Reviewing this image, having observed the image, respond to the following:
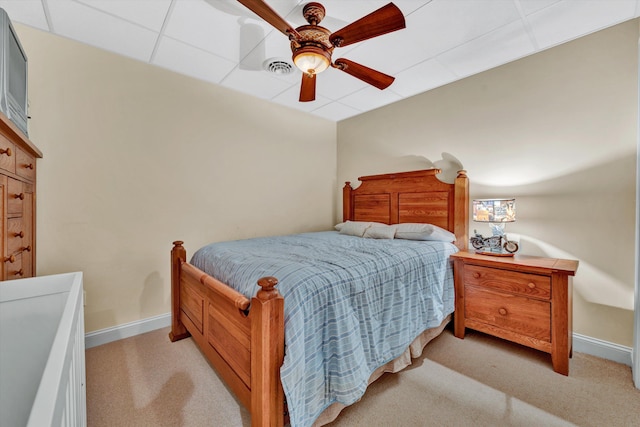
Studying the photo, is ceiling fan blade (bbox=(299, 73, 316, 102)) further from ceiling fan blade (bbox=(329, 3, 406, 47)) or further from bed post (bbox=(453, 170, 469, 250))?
bed post (bbox=(453, 170, 469, 250))

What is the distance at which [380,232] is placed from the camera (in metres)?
2.96

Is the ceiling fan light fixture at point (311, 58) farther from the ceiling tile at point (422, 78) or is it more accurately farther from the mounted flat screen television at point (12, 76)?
the mounted flat screen television at point (12, 76)

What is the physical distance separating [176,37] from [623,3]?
10.6 ft

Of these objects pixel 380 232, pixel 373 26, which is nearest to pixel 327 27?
pixel 373 26

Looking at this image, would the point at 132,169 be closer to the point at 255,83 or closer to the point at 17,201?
the point at 17,201

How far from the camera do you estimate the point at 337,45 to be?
1785 mm

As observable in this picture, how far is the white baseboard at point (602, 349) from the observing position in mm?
2041

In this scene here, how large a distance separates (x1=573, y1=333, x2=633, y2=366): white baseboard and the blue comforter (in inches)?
41.9

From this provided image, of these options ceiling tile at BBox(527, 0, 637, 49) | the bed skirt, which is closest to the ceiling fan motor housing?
ceiling tile at BBox(527, 0, 637, 49)

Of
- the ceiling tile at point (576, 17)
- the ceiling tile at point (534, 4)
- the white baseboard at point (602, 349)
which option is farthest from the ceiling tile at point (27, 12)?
the white baseboard at point (602, 349)

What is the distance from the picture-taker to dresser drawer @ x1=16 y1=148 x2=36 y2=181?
1.67 m

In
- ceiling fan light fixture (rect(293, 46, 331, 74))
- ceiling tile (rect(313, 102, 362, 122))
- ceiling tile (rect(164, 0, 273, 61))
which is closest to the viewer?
ceiling fan light fixture (rect(293, 46, 331, 74))

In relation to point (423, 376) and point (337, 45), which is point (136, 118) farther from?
point (423, 376)

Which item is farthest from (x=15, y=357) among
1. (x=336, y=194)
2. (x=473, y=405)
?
(x=336, y=194)
